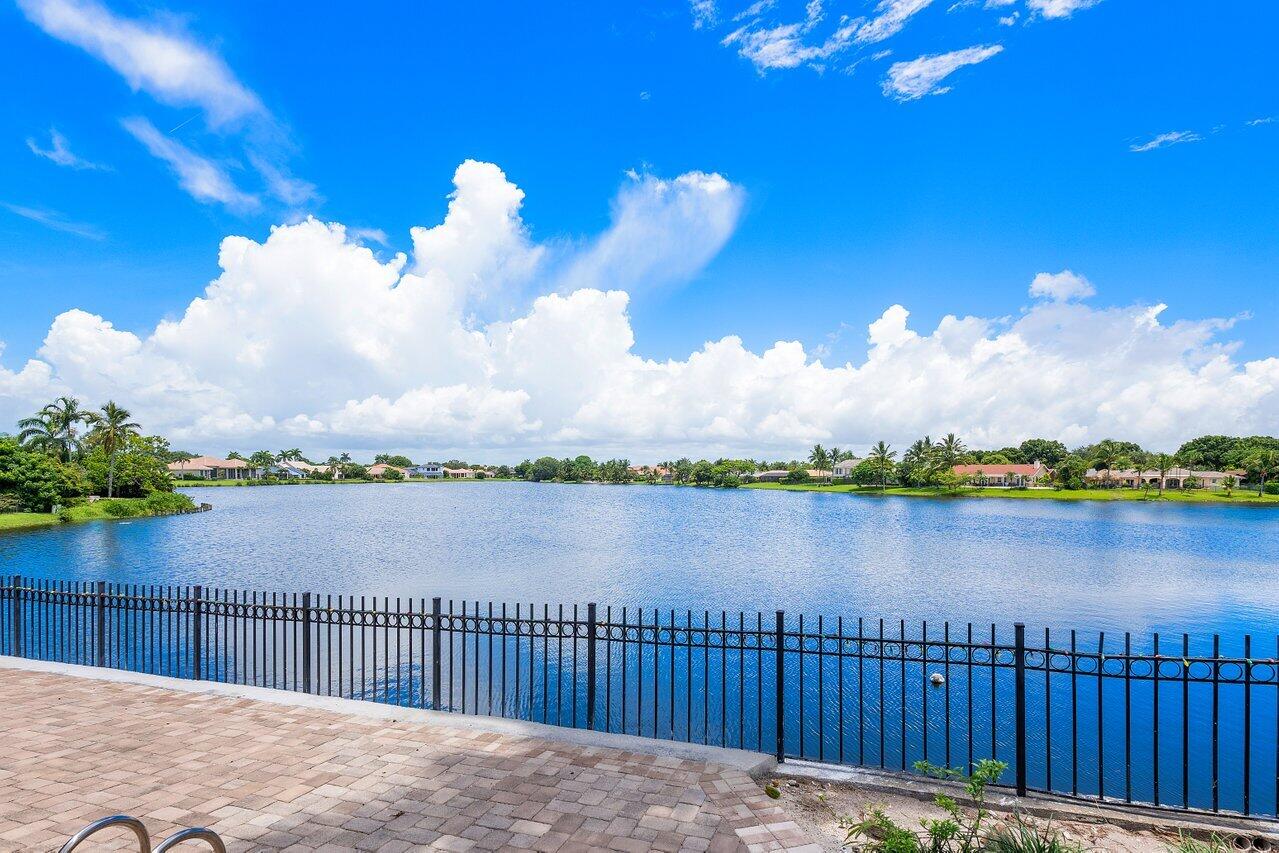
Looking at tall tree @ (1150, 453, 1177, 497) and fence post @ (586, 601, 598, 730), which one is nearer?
fence post @ (586, 601, 598, 730)

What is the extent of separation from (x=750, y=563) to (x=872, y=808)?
27492 mm

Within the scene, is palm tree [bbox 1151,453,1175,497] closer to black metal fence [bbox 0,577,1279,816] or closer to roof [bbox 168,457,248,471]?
black metal fence [bbox 0,577,1279,816]

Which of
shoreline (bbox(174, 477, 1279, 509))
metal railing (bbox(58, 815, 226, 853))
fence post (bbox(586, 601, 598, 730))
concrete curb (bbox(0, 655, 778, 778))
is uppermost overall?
metal railing (bbox(58, 815, 226, 853))

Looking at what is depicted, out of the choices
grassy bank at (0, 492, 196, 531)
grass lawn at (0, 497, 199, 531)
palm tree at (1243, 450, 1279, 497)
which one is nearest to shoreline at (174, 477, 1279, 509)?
palm tree at (1243, 450, 1279, 497)

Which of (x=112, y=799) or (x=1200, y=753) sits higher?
(x=112, y=799)

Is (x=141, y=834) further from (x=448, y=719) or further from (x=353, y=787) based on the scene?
(x=448, y=719)

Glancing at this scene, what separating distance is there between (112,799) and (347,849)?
2.28 m

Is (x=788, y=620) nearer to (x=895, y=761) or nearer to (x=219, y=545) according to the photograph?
(x=895, y=761)

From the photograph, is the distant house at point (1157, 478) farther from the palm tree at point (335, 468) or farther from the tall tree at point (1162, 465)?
the palm tree at point (335, 468)

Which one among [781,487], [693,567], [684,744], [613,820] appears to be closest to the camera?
[613,820]

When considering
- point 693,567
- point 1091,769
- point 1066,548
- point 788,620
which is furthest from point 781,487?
point 1091,769

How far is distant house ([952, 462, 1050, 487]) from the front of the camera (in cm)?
12544

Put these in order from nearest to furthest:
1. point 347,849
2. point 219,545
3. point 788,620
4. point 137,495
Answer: point 347,849 → point 788,620 → point 219,545 → point 137,495

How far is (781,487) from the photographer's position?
146 meters
